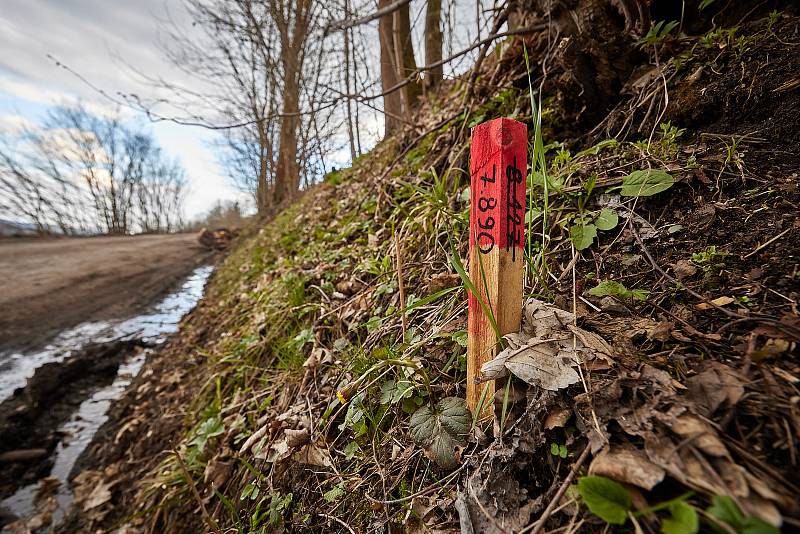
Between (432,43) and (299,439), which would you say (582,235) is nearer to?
(299,439)

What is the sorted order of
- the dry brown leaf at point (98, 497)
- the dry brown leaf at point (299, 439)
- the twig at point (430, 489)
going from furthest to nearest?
the dry brown leaf at point (98, 497)
the dry brown leaf at point (299, 439)
the twig at point (430, 489)

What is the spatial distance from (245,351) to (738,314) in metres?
2.49

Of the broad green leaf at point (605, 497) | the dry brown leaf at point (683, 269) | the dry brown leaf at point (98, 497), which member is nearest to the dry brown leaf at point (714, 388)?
the broad green leaf at point (605, 497)

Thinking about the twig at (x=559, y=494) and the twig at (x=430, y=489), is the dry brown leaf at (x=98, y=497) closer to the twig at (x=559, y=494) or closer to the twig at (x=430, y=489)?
the twig at (x=430, y=489)

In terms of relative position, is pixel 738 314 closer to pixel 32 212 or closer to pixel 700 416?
pixel 700 416

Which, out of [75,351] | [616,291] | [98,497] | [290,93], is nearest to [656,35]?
[616,291]

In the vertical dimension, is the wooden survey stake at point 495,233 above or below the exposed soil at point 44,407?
above

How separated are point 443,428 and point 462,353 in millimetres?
272

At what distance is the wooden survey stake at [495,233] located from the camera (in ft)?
2.54

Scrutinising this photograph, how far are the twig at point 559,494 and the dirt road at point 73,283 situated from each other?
6.67m

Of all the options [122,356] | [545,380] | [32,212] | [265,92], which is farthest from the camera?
[32,212]

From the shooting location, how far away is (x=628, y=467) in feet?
1.86

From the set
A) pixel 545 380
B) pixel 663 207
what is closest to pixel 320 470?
pixel 545 380

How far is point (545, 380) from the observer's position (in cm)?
74
